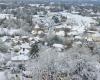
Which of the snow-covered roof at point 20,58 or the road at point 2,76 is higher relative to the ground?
the road at point 2,76

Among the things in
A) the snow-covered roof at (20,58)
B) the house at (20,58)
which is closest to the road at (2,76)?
the house at (20,58)

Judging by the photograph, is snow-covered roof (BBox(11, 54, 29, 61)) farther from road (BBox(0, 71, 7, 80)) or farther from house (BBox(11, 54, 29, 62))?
road (BBox(0, 71, 7, 80))

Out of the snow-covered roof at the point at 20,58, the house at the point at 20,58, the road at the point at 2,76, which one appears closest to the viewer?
the road at the point at 2,76

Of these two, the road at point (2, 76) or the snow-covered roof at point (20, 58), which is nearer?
the road at point (2, 76)

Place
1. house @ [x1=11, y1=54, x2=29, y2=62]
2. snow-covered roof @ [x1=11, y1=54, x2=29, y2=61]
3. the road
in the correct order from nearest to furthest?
the road → house @ [x1=11, y1=54, x2=29, y2=62] → snow-covered roof @ [x1=11, y1=54, x2=29, y2=61]

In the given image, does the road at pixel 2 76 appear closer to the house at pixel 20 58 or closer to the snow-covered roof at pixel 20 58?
the house at pixel 20 58

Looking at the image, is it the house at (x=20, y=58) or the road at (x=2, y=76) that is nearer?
the road at (x=2, y=76)

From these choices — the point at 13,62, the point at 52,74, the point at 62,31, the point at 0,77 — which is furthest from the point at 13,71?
the point at 62,31

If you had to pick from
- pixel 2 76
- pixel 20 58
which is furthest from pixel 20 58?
pixel 2 76

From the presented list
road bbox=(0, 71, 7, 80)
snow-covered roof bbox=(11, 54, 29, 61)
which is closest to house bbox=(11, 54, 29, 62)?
snow-covered roof bbox=(11, 54, 29, 61)

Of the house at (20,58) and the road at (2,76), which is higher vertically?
the road at (2,76)

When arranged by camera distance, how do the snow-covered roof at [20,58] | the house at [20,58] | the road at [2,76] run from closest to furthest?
the road at [2,76] < the house at [20,58] < the snow-covered roof at [20,58]
